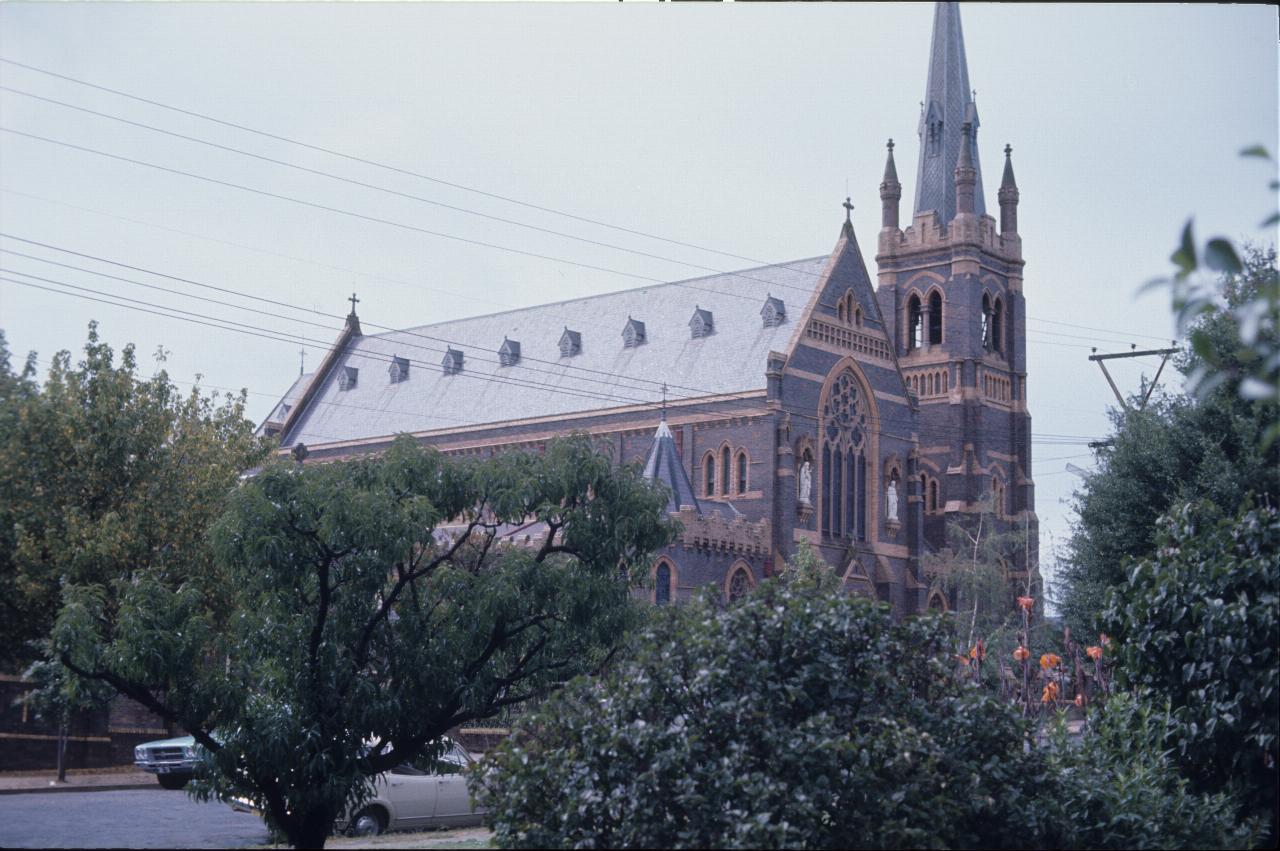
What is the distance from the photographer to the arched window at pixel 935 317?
6992 cm

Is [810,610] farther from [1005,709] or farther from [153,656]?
[153,656]

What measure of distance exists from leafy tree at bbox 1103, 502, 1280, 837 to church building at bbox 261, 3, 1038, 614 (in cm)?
3446

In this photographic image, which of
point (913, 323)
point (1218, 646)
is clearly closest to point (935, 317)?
point (913, 323)

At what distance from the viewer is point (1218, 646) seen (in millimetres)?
14234

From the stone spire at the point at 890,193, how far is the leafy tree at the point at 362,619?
56109mm

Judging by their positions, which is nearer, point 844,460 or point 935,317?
point 844,460

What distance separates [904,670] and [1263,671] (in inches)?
148

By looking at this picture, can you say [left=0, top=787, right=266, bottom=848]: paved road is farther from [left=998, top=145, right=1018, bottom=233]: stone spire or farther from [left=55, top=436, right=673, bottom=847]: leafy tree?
[left=998, top=145, right=1018, bottom=233]: stone spire

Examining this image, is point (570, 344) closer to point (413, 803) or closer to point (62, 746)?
point (62, 746)

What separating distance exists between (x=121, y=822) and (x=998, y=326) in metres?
57.3

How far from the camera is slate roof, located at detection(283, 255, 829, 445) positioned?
59906 mm

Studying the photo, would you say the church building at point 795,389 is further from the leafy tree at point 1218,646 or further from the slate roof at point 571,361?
the leafy tree at point 1218,646

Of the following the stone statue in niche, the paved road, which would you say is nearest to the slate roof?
the stone statue in niche

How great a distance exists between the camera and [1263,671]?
45.3 feet
